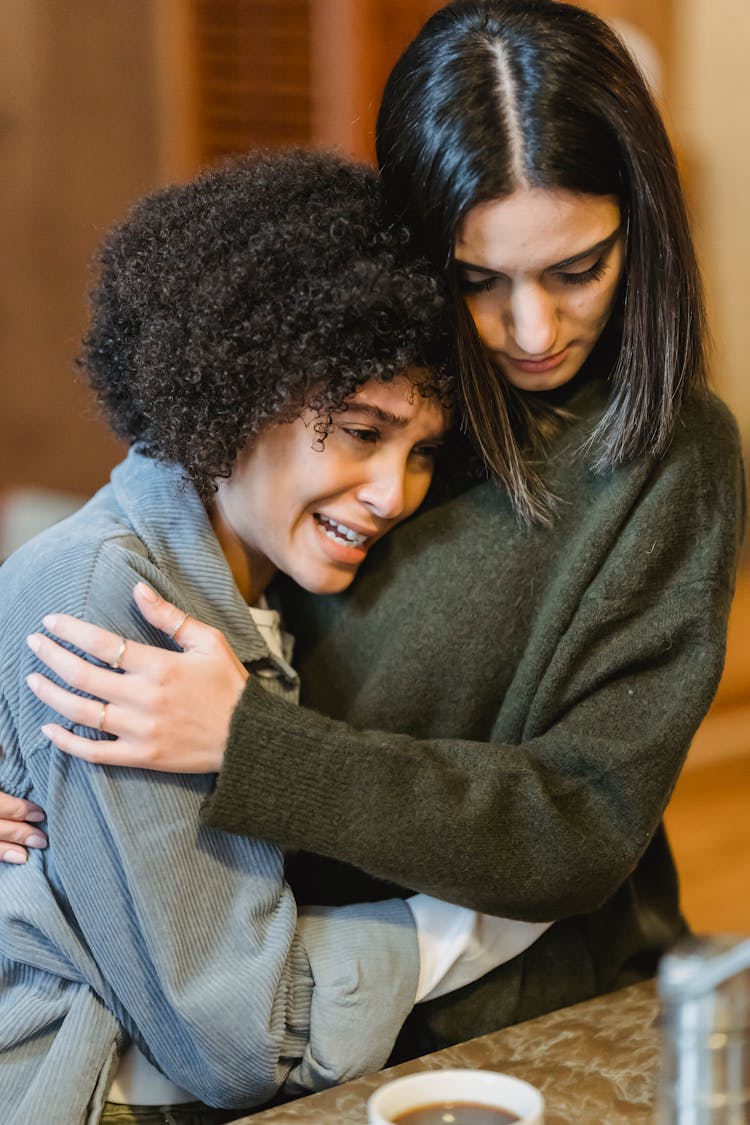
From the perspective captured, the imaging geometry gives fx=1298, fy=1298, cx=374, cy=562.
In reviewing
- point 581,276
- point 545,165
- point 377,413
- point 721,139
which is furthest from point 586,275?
point 721,139

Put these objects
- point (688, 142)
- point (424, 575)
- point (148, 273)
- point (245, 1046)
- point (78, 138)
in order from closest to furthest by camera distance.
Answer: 1. point (245, 1046)
2. point (148, 273)
3. point (424, 575)
4. point (78, 138)
5. point (688, 142)

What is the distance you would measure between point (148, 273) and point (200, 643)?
0.34 meters

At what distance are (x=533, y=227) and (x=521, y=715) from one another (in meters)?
0.44

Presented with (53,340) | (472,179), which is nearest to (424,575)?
(472,179)

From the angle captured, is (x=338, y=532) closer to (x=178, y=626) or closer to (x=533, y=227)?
(x=178, y=626)

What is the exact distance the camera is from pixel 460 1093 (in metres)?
0.78

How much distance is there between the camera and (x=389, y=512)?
1198 mm

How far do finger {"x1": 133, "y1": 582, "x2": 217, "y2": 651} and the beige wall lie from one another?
272 cm

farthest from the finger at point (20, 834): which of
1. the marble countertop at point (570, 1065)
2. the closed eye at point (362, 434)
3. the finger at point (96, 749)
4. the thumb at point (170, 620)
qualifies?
the closed eye at point (362, 434)

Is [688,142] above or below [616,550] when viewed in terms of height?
above

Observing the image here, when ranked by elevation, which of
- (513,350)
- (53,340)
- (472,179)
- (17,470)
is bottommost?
(17,470)

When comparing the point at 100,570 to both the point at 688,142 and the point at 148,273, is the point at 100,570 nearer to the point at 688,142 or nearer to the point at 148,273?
the point at 148,273

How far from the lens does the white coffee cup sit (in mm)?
761

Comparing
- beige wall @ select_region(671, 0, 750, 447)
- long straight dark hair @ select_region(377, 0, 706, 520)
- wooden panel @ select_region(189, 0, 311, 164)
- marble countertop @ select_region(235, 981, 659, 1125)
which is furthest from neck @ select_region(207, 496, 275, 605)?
beige wall @ select_region(671, 0, 750, 447)
